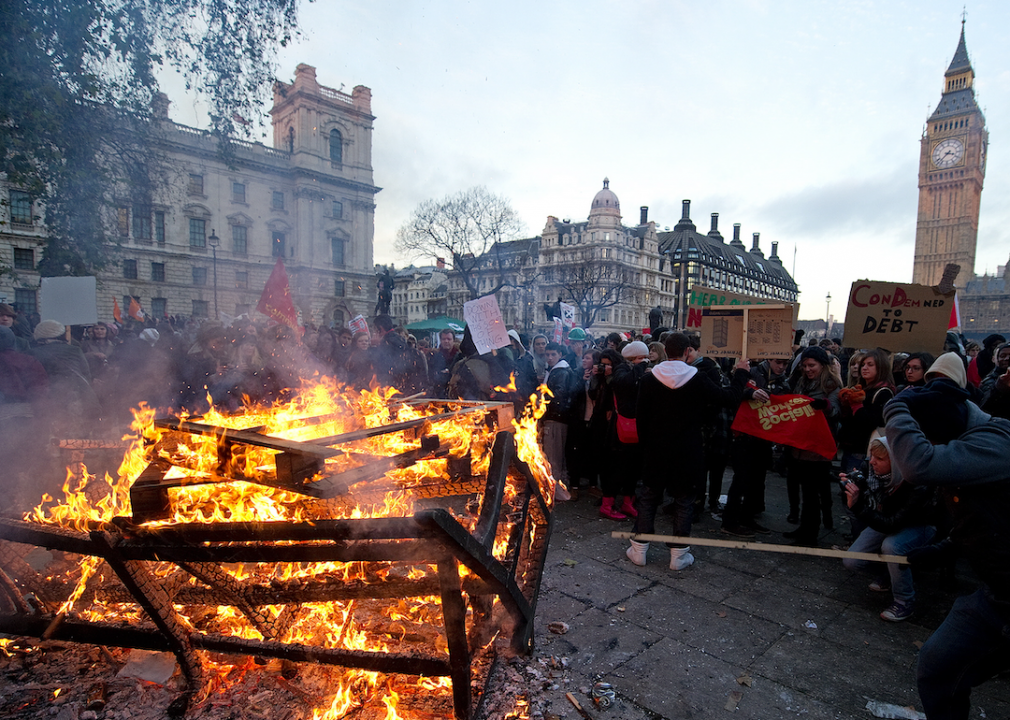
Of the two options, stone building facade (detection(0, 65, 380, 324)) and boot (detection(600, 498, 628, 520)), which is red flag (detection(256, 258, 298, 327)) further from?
stone building facade (detection(0, 65, 380, 324))

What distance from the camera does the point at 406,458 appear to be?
8.52ft

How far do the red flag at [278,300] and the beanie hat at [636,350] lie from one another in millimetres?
6141

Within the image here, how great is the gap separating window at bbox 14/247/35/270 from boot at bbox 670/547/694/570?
1808 inches

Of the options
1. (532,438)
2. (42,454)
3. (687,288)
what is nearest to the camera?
(532,438)

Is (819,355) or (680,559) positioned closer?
(680,559)

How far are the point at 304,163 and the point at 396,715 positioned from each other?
74.8 feet

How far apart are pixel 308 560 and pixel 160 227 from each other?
4899cm

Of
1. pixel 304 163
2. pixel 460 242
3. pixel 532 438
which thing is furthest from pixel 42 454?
pixel 460 242

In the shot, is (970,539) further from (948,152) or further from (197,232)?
(948,152)

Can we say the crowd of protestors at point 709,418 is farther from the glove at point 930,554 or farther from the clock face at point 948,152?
the clock face at point 948,152

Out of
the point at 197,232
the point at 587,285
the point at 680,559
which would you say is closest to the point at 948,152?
the point at 587,285

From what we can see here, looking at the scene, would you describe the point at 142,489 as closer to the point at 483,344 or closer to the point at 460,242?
Answer: the point at 483,344

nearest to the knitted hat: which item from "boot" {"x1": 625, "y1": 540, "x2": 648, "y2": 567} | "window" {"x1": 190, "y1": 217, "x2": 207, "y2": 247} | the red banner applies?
the red banner

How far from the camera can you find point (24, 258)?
34.8m
